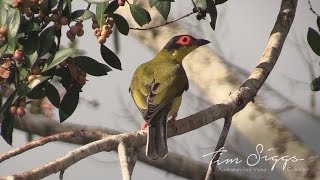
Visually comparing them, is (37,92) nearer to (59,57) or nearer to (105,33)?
(59,57)

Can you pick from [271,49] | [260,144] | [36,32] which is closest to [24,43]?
[36,32]

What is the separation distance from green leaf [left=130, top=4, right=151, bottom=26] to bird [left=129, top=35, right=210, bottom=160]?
19.8 inches

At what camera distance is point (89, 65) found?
10.5 ft

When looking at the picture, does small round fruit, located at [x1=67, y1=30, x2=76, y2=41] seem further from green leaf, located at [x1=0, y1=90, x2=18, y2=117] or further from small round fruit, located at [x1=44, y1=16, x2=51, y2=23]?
green leaf, located at [x1=0, y1=90, x2=18, y2=117]

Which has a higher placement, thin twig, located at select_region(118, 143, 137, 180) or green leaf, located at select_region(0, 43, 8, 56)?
green leaf, located at select_region(0, 43, 8, 56)

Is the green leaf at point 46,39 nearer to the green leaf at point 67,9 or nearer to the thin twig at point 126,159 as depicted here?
the green leaf at point 67,9

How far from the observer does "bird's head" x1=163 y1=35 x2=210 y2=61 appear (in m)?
4.55

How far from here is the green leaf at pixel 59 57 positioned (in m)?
3.00

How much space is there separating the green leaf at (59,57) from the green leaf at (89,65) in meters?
0.16

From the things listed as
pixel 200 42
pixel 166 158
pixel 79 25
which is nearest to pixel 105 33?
pixel 79 25

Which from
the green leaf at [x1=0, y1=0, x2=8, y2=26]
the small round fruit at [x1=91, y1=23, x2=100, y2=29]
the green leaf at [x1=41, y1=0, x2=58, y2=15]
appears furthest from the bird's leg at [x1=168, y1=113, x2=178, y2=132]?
the green leaf at [x1=0, y1=0, x2=8, y2=26]

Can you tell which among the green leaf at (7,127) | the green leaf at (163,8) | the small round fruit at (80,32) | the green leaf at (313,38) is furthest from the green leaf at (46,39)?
the green leaf at (313,38)

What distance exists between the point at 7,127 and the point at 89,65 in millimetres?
447

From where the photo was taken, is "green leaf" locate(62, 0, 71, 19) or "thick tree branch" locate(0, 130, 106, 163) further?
"green leaf" locate(62, 0, 71, 19)
